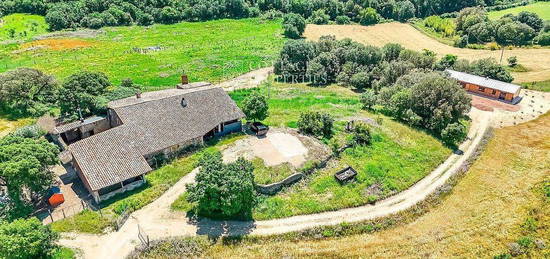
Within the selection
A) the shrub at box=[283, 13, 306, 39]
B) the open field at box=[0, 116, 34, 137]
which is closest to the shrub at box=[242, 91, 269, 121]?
the open field at box=[0, 116, 34, 137]

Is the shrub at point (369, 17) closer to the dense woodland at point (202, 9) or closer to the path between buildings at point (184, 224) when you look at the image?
the dense woodland at point (202, 9)

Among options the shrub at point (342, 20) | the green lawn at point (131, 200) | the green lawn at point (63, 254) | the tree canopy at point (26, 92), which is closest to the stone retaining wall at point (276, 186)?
the green lawn at point (131, 200)

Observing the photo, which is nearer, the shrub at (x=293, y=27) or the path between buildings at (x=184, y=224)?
the path between buildings at (x=184, y=224)

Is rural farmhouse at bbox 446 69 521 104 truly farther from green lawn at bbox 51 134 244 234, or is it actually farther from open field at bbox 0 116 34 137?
open field at bbox 0 116 34 137

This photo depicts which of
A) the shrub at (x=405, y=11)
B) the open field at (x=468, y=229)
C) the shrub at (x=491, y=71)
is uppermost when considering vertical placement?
the shrub at (x=405, y=11)

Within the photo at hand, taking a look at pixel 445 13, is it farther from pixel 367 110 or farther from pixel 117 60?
pixel 117 60

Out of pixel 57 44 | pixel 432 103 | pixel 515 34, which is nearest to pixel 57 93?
pixel 432 103
